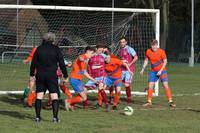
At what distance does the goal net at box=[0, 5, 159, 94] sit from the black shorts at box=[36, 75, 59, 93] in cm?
747

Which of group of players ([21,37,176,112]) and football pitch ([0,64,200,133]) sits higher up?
group of players ([21,37,176,112])

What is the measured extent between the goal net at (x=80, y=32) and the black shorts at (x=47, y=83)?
747 centimetres

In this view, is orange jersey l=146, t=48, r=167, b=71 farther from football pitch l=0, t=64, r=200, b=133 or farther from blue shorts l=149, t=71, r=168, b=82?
football pitch l=0, t=64, r=200, b=133

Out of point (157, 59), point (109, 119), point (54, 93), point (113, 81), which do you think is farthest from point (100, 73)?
point (54, 93)

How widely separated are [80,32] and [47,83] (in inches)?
464

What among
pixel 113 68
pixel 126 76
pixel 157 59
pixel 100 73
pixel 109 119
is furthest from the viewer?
pixel 126 76

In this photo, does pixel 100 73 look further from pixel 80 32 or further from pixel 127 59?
pixel 80 32

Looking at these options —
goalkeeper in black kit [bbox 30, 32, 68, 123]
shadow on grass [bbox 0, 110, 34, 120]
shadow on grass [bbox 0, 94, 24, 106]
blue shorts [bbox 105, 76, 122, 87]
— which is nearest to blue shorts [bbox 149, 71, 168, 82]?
blue shorts [bbox 105, 76, 122, 87]

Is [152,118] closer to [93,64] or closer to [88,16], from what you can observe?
[93,64]

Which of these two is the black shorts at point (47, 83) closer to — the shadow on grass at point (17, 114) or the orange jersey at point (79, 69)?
the shadow on grass at point (17, 114)

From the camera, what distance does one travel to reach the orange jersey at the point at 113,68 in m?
15.1

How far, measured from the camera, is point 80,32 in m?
23.5

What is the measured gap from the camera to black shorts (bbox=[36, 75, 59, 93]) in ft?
38.7

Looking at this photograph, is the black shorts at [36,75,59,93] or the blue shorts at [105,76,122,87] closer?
the black shorts at [36,75,59,93]
